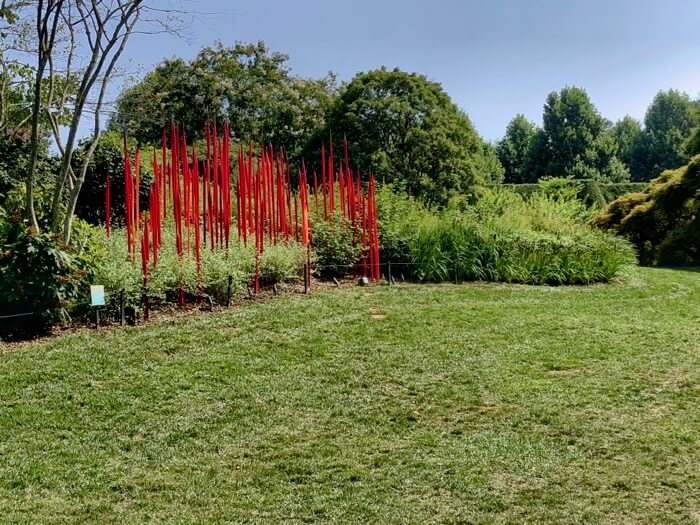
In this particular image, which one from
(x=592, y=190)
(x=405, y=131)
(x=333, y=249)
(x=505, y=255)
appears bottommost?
(x=505, y=255)

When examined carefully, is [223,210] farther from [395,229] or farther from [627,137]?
[627,137]

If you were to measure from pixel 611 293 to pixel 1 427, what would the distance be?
23.8 ft

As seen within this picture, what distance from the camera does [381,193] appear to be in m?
9.84

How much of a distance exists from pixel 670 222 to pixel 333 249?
33.4ft

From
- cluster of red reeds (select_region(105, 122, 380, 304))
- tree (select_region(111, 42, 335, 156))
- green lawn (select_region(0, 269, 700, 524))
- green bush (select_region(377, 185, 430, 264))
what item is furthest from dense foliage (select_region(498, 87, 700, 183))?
green lawn (select_region(0, 269, 700, 524))

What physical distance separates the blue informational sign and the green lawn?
291 mm

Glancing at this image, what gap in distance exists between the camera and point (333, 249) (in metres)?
8.18

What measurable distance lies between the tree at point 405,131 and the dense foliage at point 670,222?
4075mm

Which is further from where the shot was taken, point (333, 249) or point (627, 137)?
point (627, 137)

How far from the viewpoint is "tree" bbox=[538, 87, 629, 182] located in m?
32.9

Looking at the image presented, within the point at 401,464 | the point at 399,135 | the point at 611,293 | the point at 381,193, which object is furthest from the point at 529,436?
the point at 399,135

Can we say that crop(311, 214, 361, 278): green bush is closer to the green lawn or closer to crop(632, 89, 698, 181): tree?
the green lawn

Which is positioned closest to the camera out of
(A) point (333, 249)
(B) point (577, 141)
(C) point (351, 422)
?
(C) point (351, 422)

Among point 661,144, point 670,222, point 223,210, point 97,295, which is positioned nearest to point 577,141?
point 661,144
